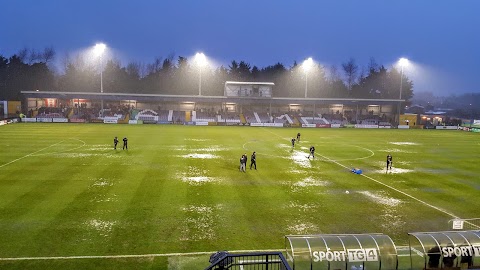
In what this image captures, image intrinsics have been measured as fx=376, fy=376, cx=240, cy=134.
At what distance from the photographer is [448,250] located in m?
10.9

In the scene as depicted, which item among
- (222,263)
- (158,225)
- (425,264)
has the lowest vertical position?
(158,225)

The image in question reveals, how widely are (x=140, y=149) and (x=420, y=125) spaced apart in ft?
230

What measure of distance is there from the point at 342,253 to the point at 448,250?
3.21 metres

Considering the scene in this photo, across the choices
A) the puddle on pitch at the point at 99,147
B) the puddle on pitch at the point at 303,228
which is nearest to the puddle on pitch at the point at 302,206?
the puddle on pitch at the point at 303,228

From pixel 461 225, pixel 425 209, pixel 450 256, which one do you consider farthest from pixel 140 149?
pixel 450 256

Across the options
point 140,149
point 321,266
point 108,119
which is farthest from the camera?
point 108,119

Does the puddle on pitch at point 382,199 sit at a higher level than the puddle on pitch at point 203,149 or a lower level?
lower

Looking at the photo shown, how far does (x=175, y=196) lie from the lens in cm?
2202

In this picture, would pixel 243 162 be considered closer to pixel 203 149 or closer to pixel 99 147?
pixel 203 149

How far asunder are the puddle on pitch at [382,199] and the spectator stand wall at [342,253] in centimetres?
1190

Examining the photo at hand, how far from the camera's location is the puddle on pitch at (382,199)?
869 inches

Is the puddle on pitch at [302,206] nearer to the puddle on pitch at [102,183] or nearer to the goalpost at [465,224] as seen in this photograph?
the goalpost at [465,224]

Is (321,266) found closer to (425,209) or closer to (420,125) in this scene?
(425,209)

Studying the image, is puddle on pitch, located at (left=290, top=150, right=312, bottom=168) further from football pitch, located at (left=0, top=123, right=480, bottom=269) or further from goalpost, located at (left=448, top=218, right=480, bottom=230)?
goalpost, located at (left=448, top=218, right=480, bottom=230)
